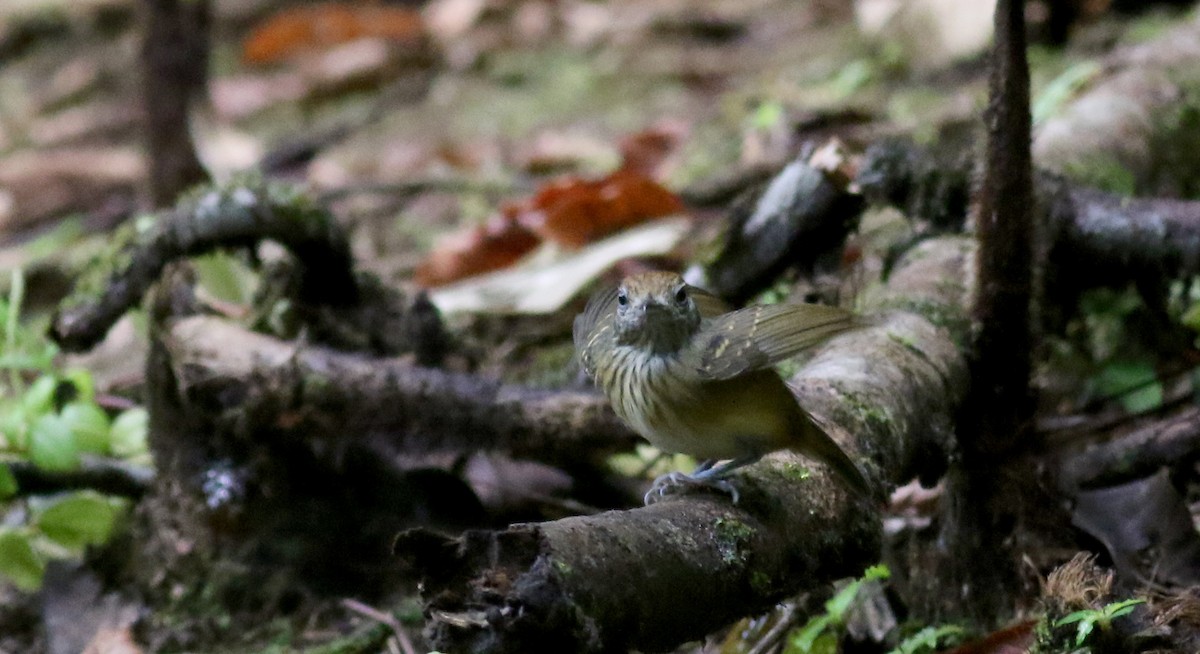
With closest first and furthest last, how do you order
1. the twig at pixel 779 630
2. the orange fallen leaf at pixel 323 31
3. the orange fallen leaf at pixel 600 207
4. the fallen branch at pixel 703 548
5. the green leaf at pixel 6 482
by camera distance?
the fallen branch at pixel 703 548, the twig at pixel 779 630, the green leaf at pixel 6 482, the orange fallen leaf at pixel 600 207, the orange fallen leaf at pixel 323 31

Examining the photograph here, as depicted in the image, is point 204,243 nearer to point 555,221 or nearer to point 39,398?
point 39,398

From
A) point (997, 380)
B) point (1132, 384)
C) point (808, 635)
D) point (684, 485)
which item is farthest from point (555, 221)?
point (684, 485)

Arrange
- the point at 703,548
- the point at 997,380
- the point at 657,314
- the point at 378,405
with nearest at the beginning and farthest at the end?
the point at 703,548 < the point at 657,314 < the point at 997,380 < the point at 378,405

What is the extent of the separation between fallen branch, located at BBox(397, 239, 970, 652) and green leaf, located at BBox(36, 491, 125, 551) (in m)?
1.76

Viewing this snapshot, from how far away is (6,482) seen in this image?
10.2 ft

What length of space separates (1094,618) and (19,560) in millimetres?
2398

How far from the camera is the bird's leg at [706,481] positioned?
188 cm

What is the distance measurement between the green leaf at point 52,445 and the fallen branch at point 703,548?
1.72m

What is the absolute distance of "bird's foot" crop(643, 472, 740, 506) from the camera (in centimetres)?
187

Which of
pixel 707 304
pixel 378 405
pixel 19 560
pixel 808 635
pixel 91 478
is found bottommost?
pixel 19 560

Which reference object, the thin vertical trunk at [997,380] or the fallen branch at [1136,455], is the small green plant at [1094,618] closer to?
the thin vertical trunk at [997,380]

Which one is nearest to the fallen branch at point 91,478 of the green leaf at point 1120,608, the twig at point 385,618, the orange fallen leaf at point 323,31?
the twig at point 385,618

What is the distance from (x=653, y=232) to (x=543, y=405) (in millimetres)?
1233

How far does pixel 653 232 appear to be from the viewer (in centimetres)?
420
